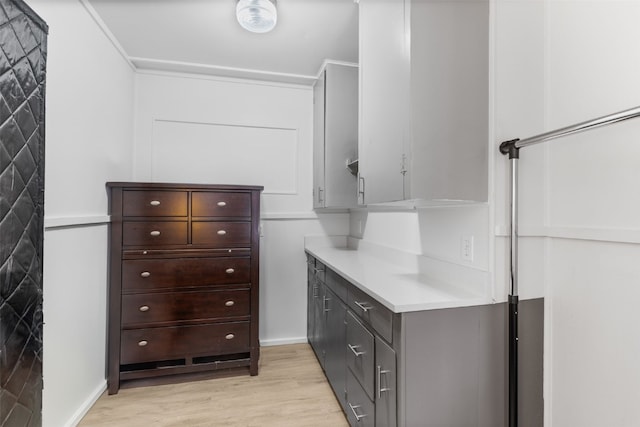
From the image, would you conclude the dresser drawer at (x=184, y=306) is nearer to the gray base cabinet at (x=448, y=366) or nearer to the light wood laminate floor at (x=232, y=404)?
the light wood laminate floor at (x=232, y=404)

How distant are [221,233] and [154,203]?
519mm

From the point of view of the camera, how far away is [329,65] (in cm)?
272

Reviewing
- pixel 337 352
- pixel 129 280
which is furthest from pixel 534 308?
pixel 129 280

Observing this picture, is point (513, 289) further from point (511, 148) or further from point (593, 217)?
point (511, 148)

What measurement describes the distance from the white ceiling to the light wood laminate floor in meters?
2.58

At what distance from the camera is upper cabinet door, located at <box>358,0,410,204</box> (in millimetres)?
1513

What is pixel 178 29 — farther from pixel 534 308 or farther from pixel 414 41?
pixel 534 308

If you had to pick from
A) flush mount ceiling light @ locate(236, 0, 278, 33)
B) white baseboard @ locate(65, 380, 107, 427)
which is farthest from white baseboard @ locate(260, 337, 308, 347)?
flush mount ceiling light @ locate(236, 0, 278, 33)

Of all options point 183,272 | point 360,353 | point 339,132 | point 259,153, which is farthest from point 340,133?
point 360,353

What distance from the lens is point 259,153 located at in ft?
10.2

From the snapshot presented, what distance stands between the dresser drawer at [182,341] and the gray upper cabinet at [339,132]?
1.29 meters

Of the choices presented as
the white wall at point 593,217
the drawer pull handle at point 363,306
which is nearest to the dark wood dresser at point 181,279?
the drawer pull handle at point 363,306

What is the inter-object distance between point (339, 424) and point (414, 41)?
6.99 ft

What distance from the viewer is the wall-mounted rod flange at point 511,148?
1.31 m
